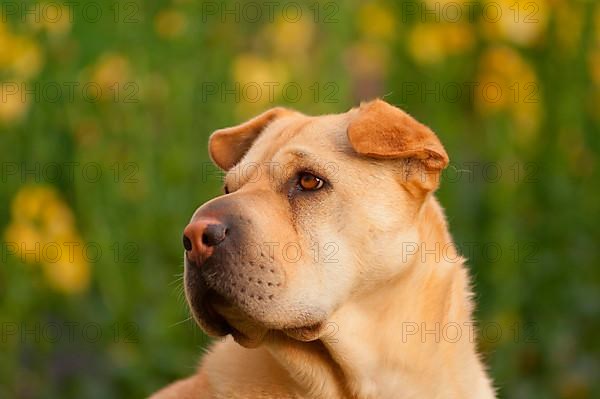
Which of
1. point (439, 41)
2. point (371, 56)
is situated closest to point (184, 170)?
point (371, 56)

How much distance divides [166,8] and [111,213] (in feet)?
4.16

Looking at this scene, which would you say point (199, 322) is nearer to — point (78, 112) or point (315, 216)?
point (315, 216)

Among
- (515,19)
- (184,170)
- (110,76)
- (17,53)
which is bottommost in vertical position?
(184,170)

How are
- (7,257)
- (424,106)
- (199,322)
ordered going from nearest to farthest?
(199,322) → (7,257) → (424,106)

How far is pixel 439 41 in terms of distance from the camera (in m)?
7.16

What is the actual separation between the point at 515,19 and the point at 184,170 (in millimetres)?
2121

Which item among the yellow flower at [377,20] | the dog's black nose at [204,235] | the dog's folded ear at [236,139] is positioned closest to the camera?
the dog's black nose at [204,235]

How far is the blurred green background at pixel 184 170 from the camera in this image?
6.70 metres

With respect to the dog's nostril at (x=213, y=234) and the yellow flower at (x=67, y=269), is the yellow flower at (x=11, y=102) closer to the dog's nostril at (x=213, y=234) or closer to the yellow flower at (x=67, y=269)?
the yellow flower at (x=67, y=269)

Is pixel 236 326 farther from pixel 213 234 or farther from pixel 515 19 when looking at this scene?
pixel 515 19

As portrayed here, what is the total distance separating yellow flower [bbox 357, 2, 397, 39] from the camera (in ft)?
24.3

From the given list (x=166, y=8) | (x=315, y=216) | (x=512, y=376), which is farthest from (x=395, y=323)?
(x=166, y=8)

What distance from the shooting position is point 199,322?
12.4ft

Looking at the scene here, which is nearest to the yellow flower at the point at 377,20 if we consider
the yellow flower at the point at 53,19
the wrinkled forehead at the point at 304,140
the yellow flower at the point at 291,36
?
the yellow flower at the point at 291,36
